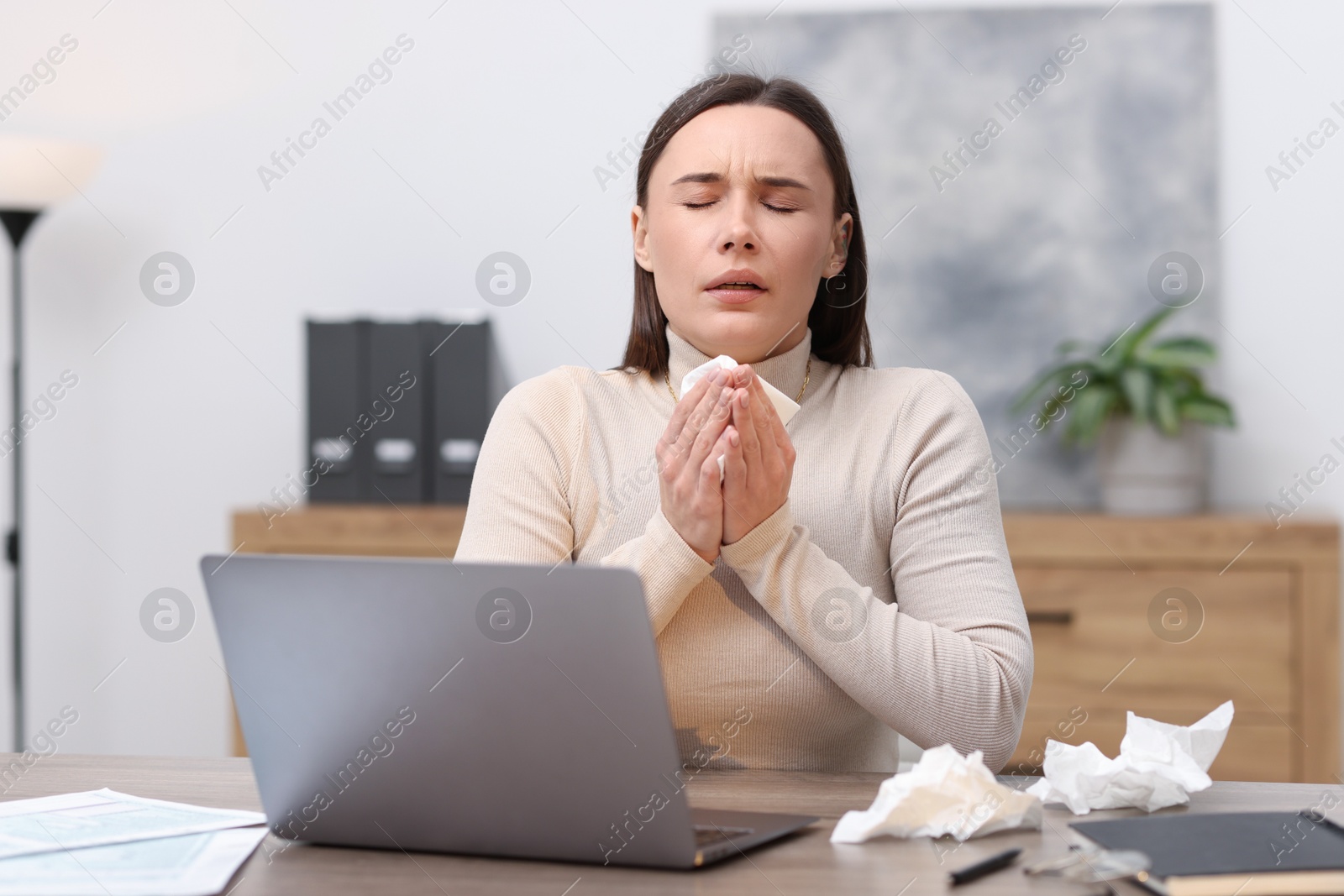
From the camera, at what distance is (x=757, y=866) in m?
0.78

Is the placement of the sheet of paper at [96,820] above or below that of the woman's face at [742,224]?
below

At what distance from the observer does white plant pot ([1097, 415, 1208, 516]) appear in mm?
2541

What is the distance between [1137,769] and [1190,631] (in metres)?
1.60

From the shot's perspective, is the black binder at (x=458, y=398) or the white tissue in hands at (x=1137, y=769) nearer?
the white tissue in hands at (x=1137, y=769)

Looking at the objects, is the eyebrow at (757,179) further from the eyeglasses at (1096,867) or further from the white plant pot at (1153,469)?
the white plant pot at (1153,469)

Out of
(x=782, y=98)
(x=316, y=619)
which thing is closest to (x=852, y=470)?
(x=782, y=98)

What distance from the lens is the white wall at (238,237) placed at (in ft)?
9.41

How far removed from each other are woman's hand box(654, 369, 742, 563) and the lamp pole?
2.17 metres

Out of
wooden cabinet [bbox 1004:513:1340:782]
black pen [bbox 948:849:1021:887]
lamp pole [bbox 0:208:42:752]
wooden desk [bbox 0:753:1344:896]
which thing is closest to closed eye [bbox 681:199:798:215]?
wooden desk [bbox 0:753:1344:896]

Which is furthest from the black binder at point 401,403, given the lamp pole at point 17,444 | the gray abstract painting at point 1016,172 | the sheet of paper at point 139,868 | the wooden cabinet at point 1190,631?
the sheet of paper at point 139,868

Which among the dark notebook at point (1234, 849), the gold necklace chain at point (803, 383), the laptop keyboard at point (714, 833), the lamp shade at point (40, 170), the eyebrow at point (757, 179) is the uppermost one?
the lamp shade at point (40, 170)

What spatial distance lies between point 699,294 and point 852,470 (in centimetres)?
25

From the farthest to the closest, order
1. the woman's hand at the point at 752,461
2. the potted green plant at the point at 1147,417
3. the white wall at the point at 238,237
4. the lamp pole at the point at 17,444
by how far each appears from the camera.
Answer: the white wall at the point at 238,237 → the lamp pole at the point at 17,444 → the potted green plant at the point at 1147,417 → the woman's hand at the point at 752,461

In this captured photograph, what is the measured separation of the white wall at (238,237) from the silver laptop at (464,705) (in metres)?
2.09
